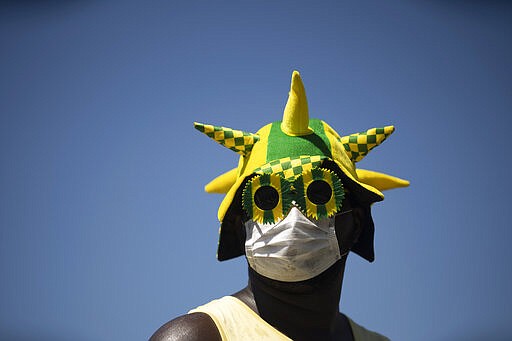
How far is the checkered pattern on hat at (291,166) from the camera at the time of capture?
15.1ft

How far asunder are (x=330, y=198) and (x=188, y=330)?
107 centimetres

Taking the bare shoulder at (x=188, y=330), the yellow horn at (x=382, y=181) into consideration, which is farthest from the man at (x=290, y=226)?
the yellow horn at (x=382, y=181)

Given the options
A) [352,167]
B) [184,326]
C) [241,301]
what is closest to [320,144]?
[352,167]

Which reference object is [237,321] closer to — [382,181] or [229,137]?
[229,137]

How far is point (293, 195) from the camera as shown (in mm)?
4551

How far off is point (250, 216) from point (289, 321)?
0.65 meters

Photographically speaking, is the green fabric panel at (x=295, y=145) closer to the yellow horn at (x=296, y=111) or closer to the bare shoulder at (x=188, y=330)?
the yellow horn at (x=296, y=111)

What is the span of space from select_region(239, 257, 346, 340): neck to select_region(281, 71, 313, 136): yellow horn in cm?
81

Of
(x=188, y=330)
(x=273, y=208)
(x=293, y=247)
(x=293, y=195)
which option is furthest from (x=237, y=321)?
(x=293, y=195)

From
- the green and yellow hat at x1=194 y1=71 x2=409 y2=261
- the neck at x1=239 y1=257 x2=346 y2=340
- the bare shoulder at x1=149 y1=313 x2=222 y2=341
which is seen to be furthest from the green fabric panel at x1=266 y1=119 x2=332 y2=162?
the bare shoulder at x1=149 y1=313 x2=222 y2=341

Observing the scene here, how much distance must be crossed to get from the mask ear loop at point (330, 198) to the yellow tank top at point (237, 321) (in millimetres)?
679

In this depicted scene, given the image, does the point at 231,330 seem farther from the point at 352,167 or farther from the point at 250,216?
the point at 352,167

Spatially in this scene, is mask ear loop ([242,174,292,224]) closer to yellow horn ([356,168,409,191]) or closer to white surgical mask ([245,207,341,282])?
white surgical mask ([245,207,341,282])

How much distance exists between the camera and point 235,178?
516cm
